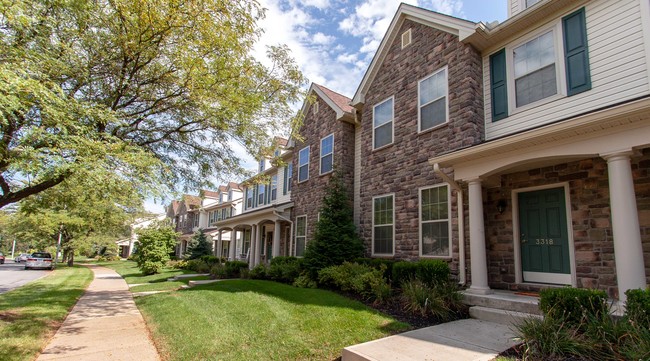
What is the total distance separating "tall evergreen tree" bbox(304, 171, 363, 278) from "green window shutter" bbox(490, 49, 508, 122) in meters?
5.26

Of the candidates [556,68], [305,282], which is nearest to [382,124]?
[556,68]

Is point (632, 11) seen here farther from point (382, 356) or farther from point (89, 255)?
point (89, 255)

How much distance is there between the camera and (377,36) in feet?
38.6

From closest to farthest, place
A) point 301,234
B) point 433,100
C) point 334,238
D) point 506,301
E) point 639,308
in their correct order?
1. point 639,308
2. point 506,301
3. point 433,100
4. point 334,238
5. point 301,234

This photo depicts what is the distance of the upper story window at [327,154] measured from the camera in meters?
13.4

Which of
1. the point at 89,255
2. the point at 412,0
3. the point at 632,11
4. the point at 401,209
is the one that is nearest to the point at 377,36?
the point at 412,0

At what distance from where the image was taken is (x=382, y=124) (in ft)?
36.9

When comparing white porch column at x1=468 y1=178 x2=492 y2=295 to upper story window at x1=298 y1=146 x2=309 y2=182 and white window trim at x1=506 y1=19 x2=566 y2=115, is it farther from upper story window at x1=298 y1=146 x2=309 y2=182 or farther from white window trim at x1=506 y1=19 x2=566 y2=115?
upper story window at x1=298 y1=146 x2=309 y2=182

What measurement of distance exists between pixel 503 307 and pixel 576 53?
17.4 feet

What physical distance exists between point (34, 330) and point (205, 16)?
21.5ft

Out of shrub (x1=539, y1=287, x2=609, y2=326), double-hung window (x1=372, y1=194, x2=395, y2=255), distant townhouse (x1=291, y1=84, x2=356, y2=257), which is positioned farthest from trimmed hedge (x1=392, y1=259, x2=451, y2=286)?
distant townhouse (x1=291, y1=84, x2=356, y2=257)

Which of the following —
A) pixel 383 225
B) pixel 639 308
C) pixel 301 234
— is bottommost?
pixel 639 308

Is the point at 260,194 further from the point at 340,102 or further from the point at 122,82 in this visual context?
the point at 122,82

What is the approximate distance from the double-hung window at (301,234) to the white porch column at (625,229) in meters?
10.6
